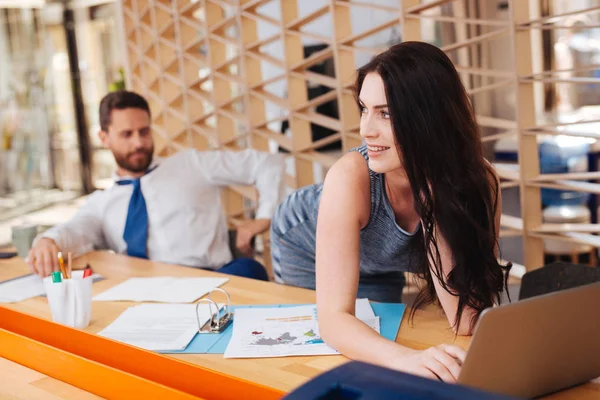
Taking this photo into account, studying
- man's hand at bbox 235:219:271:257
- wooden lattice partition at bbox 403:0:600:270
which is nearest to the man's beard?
man's hand at bbox 235:219:271:257

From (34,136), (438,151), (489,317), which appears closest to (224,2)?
(438,151)

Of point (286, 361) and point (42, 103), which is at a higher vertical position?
point (42, 103)

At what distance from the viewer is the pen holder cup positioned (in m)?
1.63

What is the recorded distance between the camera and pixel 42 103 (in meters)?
7.21

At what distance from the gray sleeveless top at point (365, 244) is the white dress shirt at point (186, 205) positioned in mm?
562

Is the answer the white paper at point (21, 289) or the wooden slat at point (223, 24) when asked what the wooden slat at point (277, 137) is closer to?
the wooden slat at point (223, 24)

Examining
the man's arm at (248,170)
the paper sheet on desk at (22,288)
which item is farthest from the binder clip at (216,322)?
the man's arm at (248,170)

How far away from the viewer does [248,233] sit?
2572 millimetres

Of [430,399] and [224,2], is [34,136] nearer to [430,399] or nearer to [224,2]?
[224,2]

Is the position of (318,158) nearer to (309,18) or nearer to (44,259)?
(309,18)

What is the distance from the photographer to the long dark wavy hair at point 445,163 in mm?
1429

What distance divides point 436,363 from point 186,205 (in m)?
1.88

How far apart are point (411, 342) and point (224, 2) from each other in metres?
2.55

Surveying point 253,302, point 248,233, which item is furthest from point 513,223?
point 253,302
